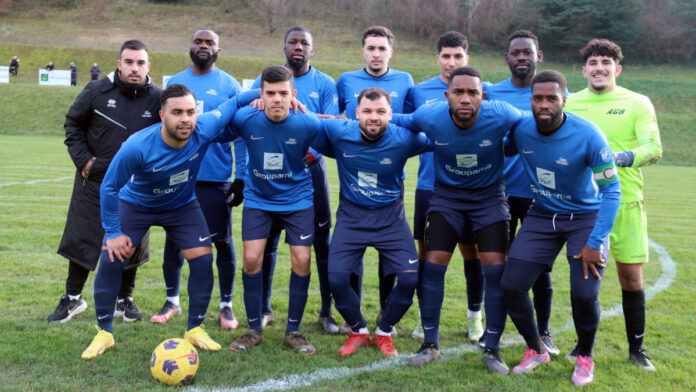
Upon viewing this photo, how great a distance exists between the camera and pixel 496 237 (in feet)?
14.6

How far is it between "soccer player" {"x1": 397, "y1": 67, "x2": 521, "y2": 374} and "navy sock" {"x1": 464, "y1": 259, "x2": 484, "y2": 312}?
60cm

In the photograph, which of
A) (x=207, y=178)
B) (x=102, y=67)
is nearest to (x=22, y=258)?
(x=207, y=178)

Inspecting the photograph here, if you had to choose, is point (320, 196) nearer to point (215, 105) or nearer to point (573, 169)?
point (215, 105)

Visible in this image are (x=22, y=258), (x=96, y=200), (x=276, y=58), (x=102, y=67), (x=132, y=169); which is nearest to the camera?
(x=132, y=169)

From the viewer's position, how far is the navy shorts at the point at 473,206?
448 centimetres

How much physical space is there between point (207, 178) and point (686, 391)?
4283 mm

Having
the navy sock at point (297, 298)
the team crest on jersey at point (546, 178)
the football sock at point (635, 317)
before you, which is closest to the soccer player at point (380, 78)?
the navy sock at point (297, 298)

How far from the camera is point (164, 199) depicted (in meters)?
4.63

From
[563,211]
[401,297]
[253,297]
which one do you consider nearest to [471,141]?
[563,211]

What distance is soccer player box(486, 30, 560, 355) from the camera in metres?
4.76

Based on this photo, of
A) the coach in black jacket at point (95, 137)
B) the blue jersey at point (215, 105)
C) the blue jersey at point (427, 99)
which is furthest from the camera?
the blue jersey at point (215, 105)

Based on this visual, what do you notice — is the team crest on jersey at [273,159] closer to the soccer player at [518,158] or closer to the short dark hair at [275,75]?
the short dark hair at [275,75]

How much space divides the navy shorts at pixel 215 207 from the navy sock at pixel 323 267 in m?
0.91

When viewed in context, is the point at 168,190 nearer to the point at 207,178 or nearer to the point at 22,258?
the point at 207,178
